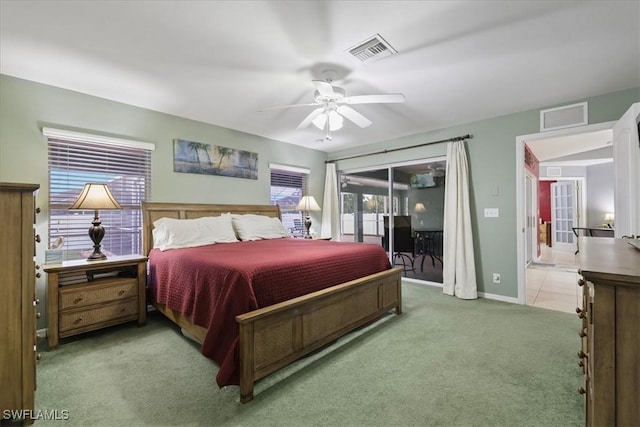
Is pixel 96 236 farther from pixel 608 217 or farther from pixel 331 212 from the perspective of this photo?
pixel 608 217

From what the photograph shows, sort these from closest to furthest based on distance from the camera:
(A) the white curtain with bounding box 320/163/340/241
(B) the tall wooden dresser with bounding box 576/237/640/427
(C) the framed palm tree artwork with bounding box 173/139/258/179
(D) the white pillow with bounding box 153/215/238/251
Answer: (B) the tall wooden dresser with bounding box 576/237/640/427 < (D) the white pillow with bounding box 153/215/238/251 < (C) the framed palm tree artwork with bounding box 173/139/258/179 < (A) the white curtain with bounding box 320/163/340/241

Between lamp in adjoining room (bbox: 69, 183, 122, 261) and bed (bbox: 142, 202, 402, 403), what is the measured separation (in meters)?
0.53

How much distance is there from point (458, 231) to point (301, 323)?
2864 mm

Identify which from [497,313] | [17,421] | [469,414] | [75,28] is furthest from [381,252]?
[75,28]

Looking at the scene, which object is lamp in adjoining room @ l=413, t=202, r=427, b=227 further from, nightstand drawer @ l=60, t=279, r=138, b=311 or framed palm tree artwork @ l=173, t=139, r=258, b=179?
nightstand drawer @ l=60, t=279, r=138, b=311

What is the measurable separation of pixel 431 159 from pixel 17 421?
16.2 ft

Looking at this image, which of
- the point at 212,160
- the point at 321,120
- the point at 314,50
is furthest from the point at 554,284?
the point at 212,160

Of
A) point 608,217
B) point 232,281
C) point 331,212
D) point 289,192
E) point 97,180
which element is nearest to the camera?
point 232,281

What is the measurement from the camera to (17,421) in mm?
1503

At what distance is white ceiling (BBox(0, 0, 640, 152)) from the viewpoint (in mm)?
1857

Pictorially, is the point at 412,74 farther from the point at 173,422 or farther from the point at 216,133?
the point at 173,422

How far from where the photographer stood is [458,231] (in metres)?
4.02

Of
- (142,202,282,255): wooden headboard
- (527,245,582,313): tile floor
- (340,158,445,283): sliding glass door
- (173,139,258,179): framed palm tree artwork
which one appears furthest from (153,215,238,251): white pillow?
(527,245,582,313): tile floor

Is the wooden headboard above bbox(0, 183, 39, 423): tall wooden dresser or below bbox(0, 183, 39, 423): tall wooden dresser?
above
